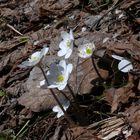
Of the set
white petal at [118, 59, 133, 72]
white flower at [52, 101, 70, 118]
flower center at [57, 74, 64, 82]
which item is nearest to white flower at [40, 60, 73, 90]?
flower center at [57, 74, 64, 82]

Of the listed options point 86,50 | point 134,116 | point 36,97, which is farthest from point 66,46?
point 134,116

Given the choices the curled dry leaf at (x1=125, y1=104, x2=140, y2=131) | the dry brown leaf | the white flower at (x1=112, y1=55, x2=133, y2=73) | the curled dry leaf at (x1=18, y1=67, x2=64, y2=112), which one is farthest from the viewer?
the curled dry leaf at (x1=18, y1=67, x2=64, y2=112)

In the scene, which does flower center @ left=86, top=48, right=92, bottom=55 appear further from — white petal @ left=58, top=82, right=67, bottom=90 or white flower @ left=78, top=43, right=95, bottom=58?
white petal @ left=58, top=82, right=67, bottom=90

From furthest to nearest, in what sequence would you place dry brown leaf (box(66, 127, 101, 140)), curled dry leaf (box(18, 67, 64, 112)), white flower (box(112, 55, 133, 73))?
curled dry leaf (box(18, 67, 64, 112)) < white flower (box(112, 55, 133, 73)) < dry brown leaf (box(66, 127, 101, 140))

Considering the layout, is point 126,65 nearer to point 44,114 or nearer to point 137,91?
point 137,91

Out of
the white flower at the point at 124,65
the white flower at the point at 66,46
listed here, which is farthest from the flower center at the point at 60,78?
the white flower at the point at 124,65
